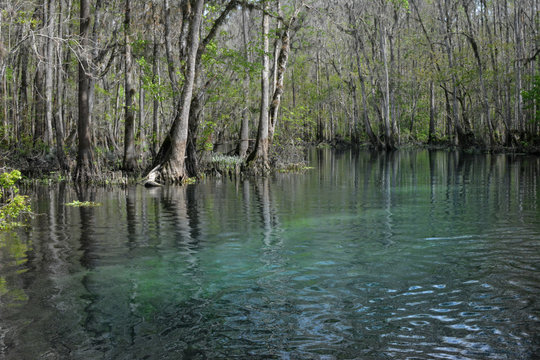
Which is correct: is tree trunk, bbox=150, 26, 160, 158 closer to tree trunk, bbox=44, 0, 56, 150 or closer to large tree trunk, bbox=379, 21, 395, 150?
tree trunk, bbox=44, 0, 56, 150

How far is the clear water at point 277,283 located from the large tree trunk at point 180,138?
258 inches

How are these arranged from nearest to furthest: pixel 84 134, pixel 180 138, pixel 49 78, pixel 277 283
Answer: pixel 277 283 → pixel 180 138 → pixel 84 134 → pixel 49 78

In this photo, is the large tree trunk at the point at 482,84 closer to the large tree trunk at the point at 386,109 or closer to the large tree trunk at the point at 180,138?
the large tree trunk at the point at 386,109

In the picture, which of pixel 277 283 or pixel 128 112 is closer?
pixel 277 283

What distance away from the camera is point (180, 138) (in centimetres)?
1994

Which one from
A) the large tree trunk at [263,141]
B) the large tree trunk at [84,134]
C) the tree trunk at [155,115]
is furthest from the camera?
the tree trunk at [155,115]

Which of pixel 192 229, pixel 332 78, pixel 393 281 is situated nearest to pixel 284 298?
pixel 393 281

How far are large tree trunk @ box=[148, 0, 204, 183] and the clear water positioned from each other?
656cm

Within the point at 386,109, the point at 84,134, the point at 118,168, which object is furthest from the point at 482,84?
the point at 84,134

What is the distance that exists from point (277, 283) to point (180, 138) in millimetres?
13933

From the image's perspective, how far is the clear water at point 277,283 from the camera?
15.9ft

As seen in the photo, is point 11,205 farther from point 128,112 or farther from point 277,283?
point 128,112

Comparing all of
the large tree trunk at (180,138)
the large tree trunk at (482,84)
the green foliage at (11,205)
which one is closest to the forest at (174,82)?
the large tree trunk at (180,138)

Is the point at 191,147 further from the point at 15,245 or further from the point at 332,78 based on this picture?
the point at 332,78
